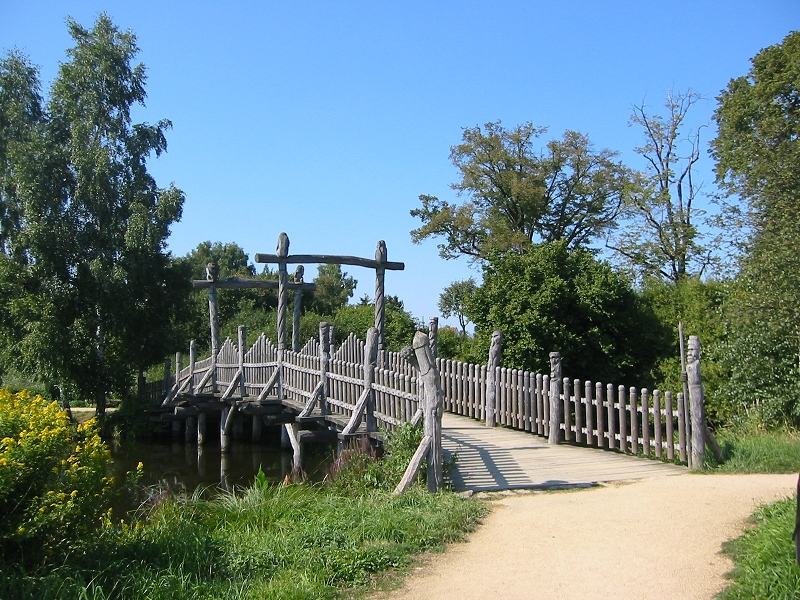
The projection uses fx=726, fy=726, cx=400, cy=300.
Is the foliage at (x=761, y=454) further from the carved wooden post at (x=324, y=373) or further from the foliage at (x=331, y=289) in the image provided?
the foliage at (x=331, y=289)

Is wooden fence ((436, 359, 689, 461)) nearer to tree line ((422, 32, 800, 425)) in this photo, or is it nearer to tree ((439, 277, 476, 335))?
tree line ((422, 32, 800, 425))

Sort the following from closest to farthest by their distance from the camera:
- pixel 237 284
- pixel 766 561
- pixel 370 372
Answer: pixel 766 561
pixel 370 372
pixel 237 284

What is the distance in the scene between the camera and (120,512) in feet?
38.9

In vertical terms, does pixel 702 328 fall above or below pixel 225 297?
below

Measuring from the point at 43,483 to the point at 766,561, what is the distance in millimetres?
5461

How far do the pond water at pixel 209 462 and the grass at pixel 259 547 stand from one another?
6305 mm

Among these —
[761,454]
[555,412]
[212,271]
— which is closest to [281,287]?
[212,271]

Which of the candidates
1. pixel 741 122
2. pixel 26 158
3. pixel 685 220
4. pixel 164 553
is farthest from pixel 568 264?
pixel 26 158

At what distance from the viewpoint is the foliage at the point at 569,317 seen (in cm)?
1809

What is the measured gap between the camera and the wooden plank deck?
362 inches

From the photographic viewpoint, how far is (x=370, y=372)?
1195 cm

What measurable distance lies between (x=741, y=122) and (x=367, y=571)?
72.3 ft

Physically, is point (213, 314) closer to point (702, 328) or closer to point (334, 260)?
point (334, 260)

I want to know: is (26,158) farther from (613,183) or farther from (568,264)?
(613,183)
